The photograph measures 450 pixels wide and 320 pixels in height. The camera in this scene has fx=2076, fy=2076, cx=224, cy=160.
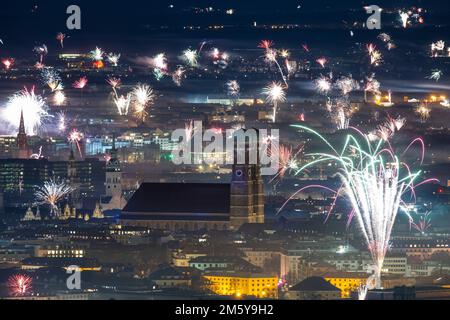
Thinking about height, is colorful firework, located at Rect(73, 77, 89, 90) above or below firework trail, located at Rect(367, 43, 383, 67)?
below

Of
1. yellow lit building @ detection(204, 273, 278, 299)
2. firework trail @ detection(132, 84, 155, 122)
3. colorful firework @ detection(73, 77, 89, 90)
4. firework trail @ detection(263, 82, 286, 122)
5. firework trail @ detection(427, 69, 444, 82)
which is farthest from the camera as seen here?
firework trail @ detection(427, 69, 444, 82)

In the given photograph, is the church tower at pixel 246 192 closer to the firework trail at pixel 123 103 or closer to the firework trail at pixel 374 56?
the firework trail at pixel 123 103

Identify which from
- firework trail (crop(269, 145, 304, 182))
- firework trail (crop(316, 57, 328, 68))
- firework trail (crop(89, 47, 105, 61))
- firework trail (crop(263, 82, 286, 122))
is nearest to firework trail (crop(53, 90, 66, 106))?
firework trail (crop(89, 47, 105, 61))

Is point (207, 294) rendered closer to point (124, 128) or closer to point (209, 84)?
point (124, 128)

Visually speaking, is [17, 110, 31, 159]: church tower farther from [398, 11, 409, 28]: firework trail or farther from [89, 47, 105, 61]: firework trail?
[398, 11, 409, 28]: firework trail

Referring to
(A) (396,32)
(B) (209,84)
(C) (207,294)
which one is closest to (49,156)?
(B) (209,84)

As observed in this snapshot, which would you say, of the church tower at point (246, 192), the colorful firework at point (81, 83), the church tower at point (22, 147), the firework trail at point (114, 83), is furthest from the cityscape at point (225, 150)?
the firework trail at point (114, 83)
